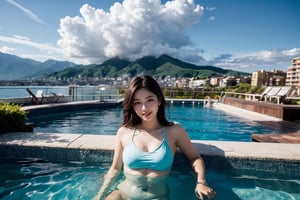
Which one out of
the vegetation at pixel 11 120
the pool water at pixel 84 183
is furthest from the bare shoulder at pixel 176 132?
the vegetation at pixel 11 120

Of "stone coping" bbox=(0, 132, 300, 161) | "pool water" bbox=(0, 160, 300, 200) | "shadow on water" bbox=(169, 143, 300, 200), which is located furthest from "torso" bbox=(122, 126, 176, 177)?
"stone coping" bbox=(0, 132, 300, 161)

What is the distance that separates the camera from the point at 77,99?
15898 millimetres

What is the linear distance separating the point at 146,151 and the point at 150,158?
83 mm

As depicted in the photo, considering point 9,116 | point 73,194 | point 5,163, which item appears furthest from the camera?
point 9,116

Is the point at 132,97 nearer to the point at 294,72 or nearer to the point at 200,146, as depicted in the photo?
the point at 200,146

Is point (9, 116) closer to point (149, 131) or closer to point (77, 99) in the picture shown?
point (149, 131)

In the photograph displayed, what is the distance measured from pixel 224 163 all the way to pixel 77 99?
14.4 metres

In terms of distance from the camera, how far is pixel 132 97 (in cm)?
205

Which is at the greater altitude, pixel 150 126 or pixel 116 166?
pixel 150 126

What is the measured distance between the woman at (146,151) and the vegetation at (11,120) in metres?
3.03

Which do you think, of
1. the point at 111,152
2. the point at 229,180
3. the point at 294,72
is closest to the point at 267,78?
the point at 294,72

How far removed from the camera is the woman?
2.01 metres

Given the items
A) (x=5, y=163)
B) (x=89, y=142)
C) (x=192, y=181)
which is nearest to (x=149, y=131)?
(x=192, y=181)

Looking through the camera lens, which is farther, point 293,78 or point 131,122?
point 293,78
